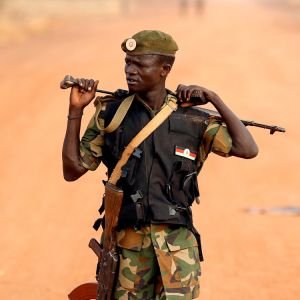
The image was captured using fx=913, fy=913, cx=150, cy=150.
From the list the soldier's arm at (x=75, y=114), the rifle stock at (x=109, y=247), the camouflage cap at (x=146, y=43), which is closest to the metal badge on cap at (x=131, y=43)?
the camouflage cap at (x=146, y=43)

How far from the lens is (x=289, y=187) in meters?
11.8

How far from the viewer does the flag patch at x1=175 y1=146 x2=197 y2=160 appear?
14.9ft

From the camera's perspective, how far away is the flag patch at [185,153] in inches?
178

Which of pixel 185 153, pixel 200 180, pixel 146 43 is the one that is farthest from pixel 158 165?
pixel 200 180

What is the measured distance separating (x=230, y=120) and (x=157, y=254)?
755 mm

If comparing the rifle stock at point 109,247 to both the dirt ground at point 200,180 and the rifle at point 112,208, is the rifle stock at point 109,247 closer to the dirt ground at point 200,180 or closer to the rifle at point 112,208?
the rifle at point 112,208

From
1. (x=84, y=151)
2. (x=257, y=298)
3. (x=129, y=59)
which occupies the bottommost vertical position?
(x=257, y=298)

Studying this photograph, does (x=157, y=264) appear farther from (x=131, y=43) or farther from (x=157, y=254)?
(x=131, y=43)

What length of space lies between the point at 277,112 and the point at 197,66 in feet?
12.4

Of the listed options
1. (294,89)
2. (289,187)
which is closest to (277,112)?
(294,89)

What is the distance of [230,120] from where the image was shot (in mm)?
4535

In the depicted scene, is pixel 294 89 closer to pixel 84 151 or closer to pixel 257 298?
pixel 257 298

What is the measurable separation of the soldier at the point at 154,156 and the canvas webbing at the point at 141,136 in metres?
0.04

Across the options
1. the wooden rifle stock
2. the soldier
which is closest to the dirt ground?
the wooden rifle stock
